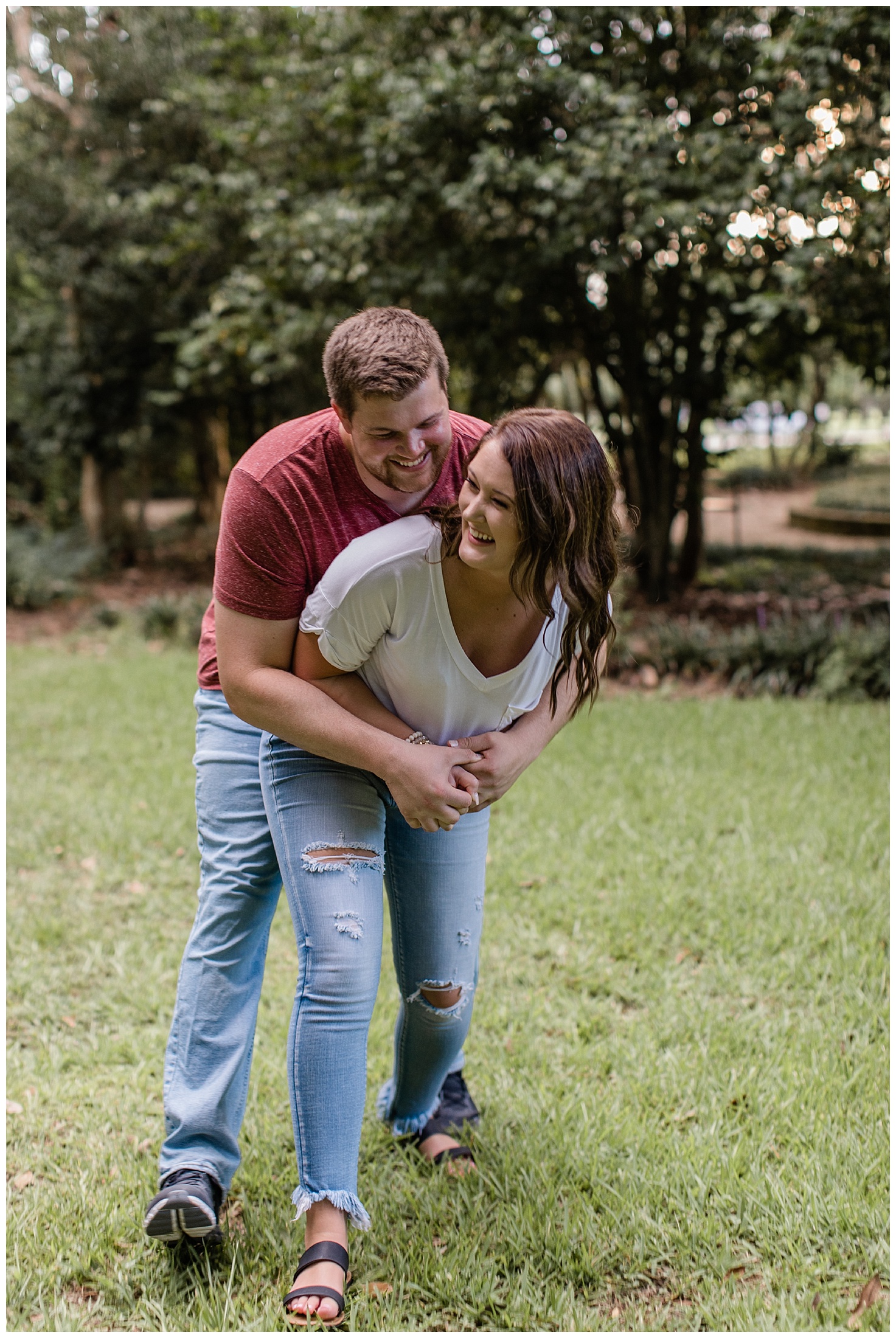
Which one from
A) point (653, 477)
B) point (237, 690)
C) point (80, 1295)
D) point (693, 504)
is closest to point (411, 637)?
point (237, 690)

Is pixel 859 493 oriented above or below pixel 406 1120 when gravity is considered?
above

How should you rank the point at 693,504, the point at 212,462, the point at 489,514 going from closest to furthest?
the point at 489,514, the point at 693,504, the point at 212,462

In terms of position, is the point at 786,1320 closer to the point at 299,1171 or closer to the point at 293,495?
the point at 299,1171

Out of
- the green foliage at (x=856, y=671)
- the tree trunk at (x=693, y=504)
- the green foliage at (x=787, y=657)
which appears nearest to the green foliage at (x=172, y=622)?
the green foliage at (x=787, y=657)

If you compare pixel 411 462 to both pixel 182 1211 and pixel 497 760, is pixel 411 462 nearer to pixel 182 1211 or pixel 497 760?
pixel 497 760

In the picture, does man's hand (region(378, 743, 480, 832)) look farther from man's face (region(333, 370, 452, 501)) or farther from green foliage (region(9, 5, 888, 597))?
green foliage (region(9, 5, 888, 597))

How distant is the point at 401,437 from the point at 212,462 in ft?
57.9

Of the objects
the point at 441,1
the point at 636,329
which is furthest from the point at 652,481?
the point at 441,1

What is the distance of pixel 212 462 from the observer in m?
18.9

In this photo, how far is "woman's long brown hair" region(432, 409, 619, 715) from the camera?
1974 mm

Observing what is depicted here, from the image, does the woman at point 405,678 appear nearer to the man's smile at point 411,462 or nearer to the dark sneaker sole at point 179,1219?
the man's smile at point 411,462

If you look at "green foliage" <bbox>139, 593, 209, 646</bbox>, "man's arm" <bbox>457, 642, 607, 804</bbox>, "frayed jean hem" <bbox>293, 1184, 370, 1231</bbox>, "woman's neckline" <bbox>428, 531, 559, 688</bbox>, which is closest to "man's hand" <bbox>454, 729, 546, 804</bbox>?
"man's arm" <bbox>457, 642, 607, 804</bbox>

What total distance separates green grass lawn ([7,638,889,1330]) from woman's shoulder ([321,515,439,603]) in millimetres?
1536

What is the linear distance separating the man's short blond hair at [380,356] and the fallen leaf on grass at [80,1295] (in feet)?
6.67
